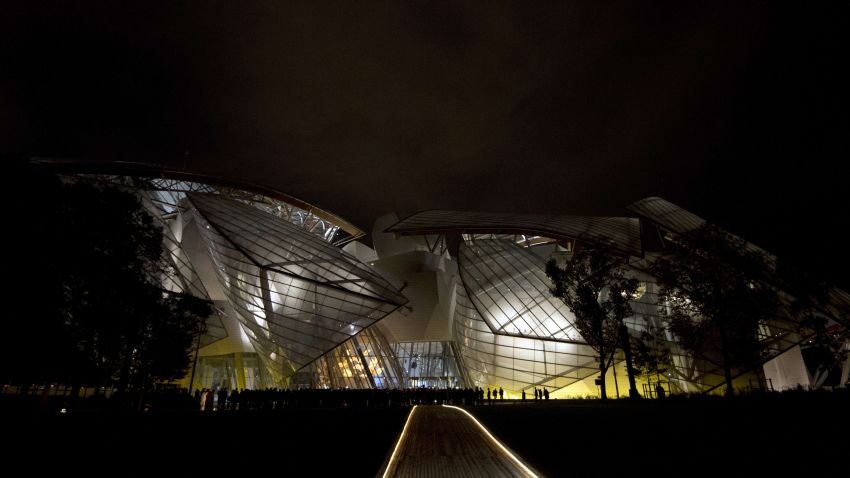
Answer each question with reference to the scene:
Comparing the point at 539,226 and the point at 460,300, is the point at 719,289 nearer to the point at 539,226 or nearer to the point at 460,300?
the point at 539,226

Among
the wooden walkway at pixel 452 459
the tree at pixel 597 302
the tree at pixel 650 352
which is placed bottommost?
the wooden walkway at pixel 452 459

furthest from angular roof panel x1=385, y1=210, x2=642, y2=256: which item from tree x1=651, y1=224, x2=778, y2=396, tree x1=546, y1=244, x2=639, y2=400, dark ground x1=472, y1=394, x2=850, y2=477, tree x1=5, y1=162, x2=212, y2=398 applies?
dark ground x1=472, y1=394, x2=850, y2=477

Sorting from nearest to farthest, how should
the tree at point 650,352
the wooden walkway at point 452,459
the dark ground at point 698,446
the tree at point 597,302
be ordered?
1. the dark ground at point 698,446
2. the wooden walkway at point 452,459
3. the tree at point 597,302
4. the tree at point 650,352

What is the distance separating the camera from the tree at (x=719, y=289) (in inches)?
887

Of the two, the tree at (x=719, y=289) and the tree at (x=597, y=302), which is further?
the tree at (x=597, y=302)

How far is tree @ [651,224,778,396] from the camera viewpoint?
73.9ft

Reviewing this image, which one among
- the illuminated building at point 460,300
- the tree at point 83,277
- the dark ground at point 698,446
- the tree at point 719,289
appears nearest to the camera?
the dark ground at point 698,446

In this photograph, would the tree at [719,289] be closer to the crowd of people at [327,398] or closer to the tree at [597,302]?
the tree at [597,302]

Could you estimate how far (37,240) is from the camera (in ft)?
50.0

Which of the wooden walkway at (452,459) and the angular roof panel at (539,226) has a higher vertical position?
the angular roof panel at (539,226)

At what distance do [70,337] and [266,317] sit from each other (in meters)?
14.7

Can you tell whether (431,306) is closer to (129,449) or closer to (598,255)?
(598,255)

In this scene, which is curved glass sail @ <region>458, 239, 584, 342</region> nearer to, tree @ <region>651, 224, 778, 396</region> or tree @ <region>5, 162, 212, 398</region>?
tree @ <region>651, 224, 778, 396</region>

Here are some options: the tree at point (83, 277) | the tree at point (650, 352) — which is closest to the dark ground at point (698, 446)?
the tree at point (83, 277)
